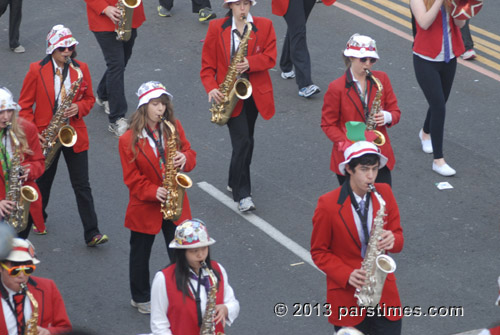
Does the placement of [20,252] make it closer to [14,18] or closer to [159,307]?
[159,307]

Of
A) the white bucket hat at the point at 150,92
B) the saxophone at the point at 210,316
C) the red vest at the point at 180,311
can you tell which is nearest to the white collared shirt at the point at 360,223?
the saxophone at the point at 210,316

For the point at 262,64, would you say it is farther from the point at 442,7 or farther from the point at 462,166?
the point at 462,166

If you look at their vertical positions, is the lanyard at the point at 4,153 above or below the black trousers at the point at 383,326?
above

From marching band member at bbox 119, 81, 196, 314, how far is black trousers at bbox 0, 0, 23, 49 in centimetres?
582

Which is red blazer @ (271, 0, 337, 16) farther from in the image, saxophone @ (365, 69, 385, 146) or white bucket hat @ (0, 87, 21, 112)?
white bucket hat @ (0, 87, 21, 112)

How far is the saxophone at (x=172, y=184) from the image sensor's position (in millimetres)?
7758

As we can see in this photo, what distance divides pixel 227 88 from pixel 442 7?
2529 mm

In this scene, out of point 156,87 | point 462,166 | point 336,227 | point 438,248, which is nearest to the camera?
point 336,227

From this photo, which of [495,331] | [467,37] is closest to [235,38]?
[495,331]

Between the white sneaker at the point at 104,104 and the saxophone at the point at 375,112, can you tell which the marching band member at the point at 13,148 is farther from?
the white sneaker at the point at 104,104

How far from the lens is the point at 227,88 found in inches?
370

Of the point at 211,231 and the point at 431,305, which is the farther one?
the point at 211,231

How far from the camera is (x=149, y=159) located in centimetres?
771

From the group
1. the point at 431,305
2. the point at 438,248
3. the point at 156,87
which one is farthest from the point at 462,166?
the point at 156,87
